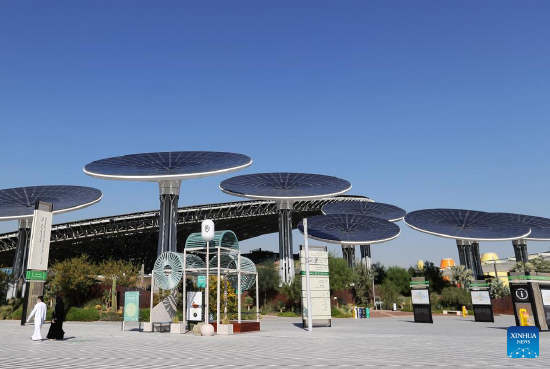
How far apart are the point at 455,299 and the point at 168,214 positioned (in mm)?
36175

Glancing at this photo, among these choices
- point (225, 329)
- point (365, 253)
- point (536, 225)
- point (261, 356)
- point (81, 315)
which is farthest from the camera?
point (536, 225)

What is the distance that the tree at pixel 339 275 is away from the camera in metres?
57.7

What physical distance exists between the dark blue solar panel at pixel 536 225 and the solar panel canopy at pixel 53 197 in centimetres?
7479

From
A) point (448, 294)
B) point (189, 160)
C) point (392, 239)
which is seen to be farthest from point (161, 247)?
point (392, 239)

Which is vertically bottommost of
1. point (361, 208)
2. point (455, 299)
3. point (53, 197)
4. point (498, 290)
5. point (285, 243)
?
point (455, 299)

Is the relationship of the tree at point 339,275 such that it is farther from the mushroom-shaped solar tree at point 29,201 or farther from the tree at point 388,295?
the mushroom-shaped solar tree at point 29,201

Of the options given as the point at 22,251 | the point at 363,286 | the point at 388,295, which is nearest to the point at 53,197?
the point at 22,251

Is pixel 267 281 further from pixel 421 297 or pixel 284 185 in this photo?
pixel 421 297

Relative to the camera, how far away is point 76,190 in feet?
214

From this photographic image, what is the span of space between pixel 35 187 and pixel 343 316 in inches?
1881

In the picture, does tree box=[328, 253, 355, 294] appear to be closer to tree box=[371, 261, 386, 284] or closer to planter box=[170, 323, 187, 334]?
tree box=[371, 261, 386, 284]

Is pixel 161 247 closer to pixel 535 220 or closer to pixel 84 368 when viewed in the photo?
pixel 84 368

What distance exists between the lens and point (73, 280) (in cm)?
4691

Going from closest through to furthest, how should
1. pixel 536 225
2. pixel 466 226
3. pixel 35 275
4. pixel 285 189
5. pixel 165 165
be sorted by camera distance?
pixel 35 275 → pixel 165 165 → pixel 285 189 → pixel 466 226 → pixel 536 225
